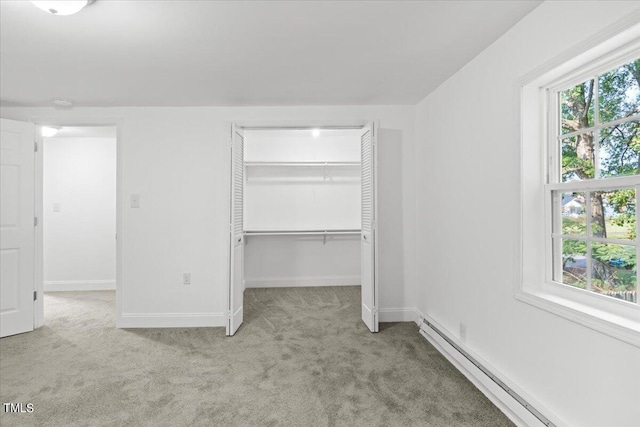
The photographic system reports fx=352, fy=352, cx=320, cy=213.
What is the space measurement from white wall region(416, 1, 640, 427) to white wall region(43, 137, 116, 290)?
4.61 m

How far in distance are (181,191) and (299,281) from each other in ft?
7.89

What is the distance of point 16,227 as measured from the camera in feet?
11.5

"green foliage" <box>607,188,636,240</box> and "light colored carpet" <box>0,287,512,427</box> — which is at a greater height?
"green foliage" <box>607,188,636,240</box>

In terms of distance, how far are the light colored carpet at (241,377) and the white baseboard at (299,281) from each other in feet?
4.94

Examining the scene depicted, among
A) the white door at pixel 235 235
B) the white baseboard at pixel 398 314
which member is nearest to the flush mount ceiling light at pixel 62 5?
the white door at pixel 235 235

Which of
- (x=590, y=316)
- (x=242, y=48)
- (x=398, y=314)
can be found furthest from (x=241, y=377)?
(x=242, y=48)

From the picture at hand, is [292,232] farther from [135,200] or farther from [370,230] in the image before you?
[135,200]

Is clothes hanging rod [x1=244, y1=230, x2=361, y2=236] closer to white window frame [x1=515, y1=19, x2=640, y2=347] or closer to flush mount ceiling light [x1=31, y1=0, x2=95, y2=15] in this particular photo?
white window frame [x1=515, y1=19, x2=640, y2=347]

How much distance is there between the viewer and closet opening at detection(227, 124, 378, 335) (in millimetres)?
5320

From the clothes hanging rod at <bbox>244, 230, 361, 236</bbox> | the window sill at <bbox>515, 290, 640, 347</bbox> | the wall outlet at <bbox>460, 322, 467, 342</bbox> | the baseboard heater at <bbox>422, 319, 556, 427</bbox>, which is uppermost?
the clothes hanging rod at <bbox>244, 230, 361, 236</bbox>

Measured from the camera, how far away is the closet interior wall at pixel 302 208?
17.5ft

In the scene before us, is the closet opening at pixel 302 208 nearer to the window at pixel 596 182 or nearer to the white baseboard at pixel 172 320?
the white baseboard at pixel 172 320

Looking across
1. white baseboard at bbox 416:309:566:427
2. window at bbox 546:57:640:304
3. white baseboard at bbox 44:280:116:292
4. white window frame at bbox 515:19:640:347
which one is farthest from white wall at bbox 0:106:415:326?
white baseboard at bbox 44:280:116:292

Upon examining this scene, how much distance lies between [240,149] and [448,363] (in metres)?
2.71
